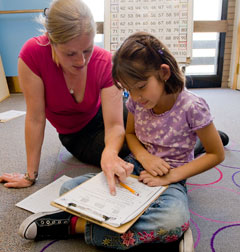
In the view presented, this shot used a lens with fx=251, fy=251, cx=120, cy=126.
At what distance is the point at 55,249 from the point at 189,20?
1.92m

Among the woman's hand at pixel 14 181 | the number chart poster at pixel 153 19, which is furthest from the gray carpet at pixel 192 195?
the number chart poster at pixel 153 19

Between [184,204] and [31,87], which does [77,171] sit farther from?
[184,204]

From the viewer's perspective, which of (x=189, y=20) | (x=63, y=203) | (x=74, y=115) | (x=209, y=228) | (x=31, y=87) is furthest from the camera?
(x=189, y=20)

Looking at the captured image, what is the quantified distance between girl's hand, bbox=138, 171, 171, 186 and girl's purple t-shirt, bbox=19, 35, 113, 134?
403 millimetres

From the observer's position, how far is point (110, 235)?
2.06ft

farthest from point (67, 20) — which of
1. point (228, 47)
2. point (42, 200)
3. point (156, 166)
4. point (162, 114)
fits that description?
point (228, 47)

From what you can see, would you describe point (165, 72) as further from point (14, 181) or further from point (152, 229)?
point (14, 181)

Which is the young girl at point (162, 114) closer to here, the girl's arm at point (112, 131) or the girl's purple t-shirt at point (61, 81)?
the girl's arm at point (112, 131)

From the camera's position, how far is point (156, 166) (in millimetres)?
732

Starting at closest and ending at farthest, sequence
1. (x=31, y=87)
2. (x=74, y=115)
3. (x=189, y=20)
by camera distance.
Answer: (x=31, y=87)
(x=74, y=115)
(x=189, y=20)

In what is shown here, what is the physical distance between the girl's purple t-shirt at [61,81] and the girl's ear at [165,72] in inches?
12.4

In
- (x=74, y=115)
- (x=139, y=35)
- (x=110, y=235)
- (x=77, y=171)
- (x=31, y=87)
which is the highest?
(x=139, y=35)

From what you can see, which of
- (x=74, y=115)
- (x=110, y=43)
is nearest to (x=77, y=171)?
(x=74, y=115)

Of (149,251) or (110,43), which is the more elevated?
(110,43)
